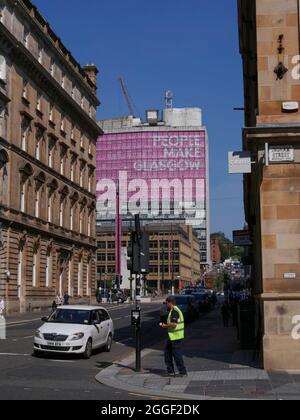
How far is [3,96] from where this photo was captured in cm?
4684

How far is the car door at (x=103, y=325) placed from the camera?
20234 millimetres

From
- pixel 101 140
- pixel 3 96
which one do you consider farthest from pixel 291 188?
pixel 101 140

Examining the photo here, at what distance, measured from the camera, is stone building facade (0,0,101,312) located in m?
47.8

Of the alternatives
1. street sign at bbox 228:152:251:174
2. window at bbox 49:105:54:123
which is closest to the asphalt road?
street sign at bbox 228:152:251:174

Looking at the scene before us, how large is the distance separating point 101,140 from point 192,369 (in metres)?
161

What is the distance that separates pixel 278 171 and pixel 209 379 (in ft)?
16.7

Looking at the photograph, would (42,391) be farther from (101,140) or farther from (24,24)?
(101,140)

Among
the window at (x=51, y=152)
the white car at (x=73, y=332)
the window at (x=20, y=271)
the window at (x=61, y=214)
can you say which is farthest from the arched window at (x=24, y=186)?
the white car at (x=73, y=332)

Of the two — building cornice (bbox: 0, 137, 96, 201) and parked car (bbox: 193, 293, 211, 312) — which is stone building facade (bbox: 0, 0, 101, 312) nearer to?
building cornice (bbox: 0, 137, 96, 201)

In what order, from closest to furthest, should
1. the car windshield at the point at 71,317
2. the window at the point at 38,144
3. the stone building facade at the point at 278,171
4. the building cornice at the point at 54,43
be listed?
the stone building facade at the point at 278,171 < the car windshield at the point at 71,317 < the building cornice at the point at 54,43 < the window at the point at 38,144

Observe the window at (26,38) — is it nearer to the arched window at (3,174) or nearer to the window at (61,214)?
the arched window at (3,174)

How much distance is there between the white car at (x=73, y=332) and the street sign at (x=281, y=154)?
737 cm

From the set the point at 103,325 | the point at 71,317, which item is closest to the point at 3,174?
the point at 103,325

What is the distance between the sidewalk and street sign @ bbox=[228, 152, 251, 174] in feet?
15.4
